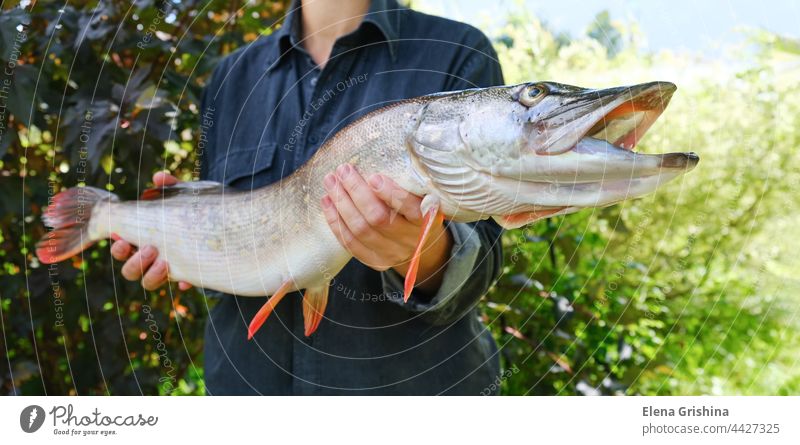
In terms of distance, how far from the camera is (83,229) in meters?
1.76

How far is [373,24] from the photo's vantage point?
162 centimetres

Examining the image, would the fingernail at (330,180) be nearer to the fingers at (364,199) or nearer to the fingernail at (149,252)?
the fingers at (364,199)

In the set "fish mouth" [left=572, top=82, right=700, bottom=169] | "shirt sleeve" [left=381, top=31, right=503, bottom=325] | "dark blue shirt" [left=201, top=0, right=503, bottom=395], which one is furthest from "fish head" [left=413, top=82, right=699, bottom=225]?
"dark blue shirt" [left=201, top=0, right=503, bottom=395]

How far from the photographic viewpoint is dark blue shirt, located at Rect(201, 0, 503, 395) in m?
1.55

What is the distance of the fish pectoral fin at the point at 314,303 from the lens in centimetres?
147

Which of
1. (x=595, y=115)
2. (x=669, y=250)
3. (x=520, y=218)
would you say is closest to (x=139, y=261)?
(x=520, y=218)

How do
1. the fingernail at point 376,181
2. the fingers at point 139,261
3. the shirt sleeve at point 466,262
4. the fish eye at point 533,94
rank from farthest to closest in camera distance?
the fingers at point 139,261
the shirt sleeve at point 466,262
the fingernail at point 376,181
the fish eye at point 533,94

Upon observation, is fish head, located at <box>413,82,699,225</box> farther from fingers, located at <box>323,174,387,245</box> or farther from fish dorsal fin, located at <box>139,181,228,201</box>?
fish dorsal fin, located at <box>139,181,228,201</box>

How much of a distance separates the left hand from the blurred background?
0.73 m

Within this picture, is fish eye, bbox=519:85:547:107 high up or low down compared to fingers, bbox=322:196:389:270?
up

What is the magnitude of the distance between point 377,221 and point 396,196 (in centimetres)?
6

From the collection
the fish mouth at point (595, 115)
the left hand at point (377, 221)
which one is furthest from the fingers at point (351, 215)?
the fish mouth at point (595, 115)

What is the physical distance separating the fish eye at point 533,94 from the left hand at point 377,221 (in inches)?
9.5
